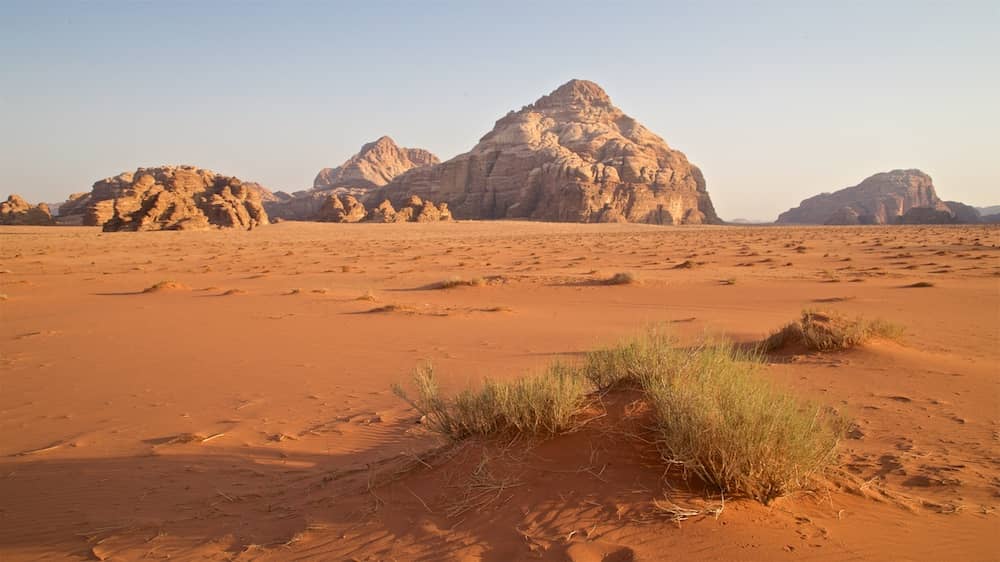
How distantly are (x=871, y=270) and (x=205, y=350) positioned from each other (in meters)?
19.1

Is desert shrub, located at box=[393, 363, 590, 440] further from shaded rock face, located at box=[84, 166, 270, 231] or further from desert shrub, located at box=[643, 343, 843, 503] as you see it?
shaded rock face, located at box=[84, 166, 270, 231]

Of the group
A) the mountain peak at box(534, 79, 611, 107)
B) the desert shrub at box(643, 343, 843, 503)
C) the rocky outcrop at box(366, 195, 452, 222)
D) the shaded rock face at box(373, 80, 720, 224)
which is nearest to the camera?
the desert shrub at box(643, 343, 843, 503)

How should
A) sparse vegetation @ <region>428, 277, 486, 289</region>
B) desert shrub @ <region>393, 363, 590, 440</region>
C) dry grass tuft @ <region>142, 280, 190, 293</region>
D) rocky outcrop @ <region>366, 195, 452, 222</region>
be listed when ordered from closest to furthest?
1. desert shrub @ <region>393, 363, 590, 440</region>
2. dry grass tuft @ <region>142, 280, 190, 293</region>
3. sparse vegetation @ <region>428, 277, 486, 289</region>
4. rocky outcrop @ <region>366, 195, 452, 222</region>

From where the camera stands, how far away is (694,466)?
131 inches

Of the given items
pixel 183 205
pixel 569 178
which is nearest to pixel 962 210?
pixel 569 178

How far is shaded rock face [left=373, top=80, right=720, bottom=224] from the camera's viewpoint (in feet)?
305

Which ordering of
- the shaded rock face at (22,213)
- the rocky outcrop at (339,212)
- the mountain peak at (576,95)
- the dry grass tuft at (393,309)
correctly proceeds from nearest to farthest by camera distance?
the dry grass tuft at (393,309) < the shaded rock face at (22,213) < the rocky outcrop at (339,212) < the mountain peak at (576,95)

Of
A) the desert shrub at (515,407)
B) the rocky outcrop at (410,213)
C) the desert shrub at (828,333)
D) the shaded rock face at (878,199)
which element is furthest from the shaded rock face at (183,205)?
the shaded rock face at (878,199)

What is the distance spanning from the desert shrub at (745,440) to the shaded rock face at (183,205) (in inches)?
2146

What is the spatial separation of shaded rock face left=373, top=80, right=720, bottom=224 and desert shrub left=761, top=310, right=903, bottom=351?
80193 millimetres

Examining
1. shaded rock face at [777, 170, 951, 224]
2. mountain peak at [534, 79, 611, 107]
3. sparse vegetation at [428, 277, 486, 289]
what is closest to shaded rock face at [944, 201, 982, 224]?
shaded rock face at [777, 170, 951, 224]

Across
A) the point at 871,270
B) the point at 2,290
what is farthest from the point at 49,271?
the point at 871,270

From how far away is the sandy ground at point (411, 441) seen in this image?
10.8 ft

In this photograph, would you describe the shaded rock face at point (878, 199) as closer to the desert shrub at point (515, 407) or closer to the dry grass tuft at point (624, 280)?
the dry grass tuft at point (624, 280)
